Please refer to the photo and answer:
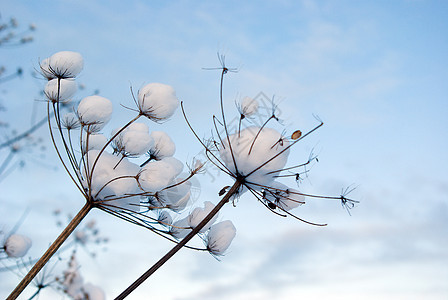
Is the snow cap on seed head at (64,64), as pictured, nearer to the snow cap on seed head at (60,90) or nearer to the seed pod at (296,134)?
the snow cap on seed head at (60,90)

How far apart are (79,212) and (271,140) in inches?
51.1

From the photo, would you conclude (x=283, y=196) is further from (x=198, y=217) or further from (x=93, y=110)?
(x=93, y=110)

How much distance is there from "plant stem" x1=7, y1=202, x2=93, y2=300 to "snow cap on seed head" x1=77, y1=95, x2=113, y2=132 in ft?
1.88

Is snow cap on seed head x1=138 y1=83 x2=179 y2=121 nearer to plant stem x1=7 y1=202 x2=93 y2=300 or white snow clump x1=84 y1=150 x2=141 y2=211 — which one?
white snow clump x1=84 y1=150 x2=141 y2=211

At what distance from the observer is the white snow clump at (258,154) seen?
2779mm

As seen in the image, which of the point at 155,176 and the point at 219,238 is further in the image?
the point at 219,238

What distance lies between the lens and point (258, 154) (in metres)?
2.78

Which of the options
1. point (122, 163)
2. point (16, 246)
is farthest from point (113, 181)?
point (16, 246)

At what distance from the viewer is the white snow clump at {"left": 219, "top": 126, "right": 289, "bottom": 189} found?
9.12 ft

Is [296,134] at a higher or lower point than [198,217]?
higher

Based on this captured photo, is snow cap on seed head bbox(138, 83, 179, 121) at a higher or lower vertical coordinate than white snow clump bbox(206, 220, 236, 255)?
higher

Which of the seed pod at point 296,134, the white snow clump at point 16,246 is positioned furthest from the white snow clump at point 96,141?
the white snow clump at point 16,246

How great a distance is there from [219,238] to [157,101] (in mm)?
1011

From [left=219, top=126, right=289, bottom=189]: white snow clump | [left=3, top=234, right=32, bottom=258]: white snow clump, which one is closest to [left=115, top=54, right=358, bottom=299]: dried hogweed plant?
[left=219, top=126, right=289, bottom=189]: white snow clump
